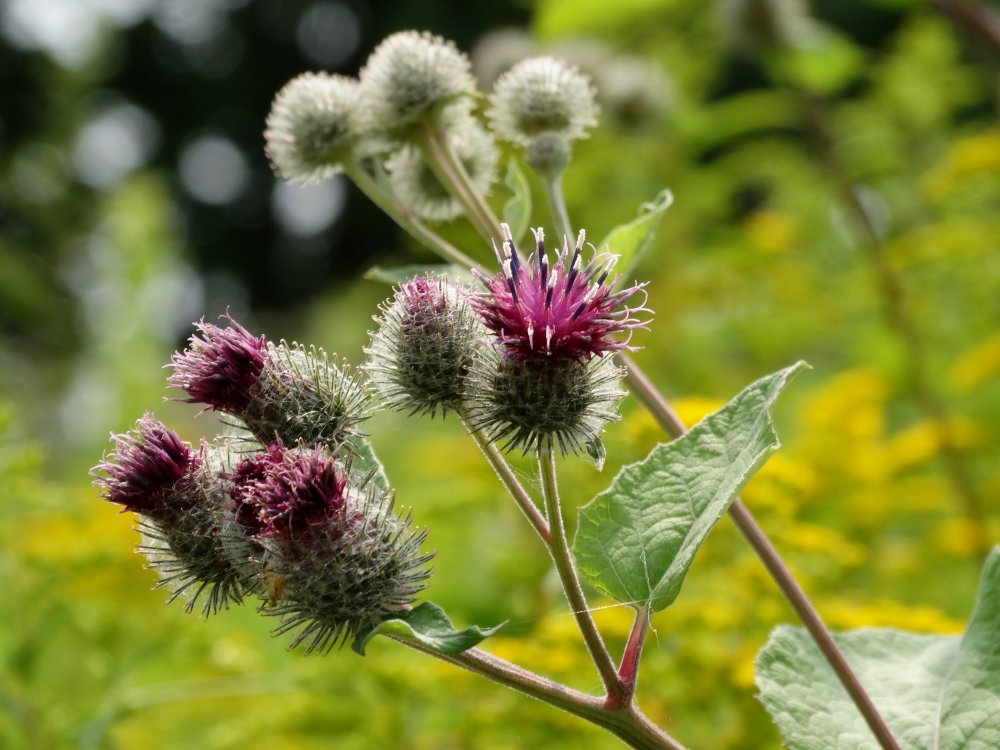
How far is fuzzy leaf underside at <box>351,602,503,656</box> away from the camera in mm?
1271

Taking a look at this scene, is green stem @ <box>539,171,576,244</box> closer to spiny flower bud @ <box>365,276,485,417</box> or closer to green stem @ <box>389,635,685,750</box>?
spiny flower bud @ <box>365,276,485,417</box>

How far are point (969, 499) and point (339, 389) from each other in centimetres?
248

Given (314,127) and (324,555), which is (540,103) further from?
(324,555)

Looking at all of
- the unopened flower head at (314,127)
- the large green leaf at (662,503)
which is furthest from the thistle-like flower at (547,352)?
the unopened flower head at (314,127)

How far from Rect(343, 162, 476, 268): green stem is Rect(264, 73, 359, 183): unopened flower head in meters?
0.05

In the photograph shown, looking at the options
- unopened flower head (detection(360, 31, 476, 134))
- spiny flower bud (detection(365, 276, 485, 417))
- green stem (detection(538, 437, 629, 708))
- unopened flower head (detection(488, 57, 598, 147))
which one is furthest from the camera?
unopened flower head (detection(488, 57, 598, 147))

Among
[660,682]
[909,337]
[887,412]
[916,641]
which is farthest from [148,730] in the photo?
[887,412]

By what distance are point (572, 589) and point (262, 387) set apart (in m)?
0.60

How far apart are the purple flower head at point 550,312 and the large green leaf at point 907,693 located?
581mm

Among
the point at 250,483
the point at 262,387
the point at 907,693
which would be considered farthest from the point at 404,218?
the point at 907,693

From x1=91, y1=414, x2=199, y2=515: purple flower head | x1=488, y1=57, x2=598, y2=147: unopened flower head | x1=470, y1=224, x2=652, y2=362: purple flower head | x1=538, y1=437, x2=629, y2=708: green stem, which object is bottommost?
x1=538, y1=437, x2=629, y2=708: green stem

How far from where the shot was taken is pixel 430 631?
1.34 metres

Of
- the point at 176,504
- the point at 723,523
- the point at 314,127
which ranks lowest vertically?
the point at 176,504

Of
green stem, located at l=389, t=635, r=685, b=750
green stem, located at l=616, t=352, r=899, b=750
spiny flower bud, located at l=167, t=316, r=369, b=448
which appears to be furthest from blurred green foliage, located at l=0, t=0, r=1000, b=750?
green stem, located at l=616, t=352, r=899, b=750
